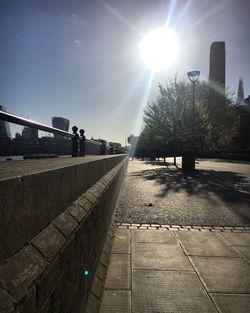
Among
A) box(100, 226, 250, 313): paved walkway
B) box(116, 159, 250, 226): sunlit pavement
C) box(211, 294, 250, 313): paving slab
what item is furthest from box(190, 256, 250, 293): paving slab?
box(116, 159, 250, 226): sunlit pavement

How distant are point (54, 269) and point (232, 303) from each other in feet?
8.25

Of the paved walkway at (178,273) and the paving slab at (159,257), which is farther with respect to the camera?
the paving slab at (159,257)

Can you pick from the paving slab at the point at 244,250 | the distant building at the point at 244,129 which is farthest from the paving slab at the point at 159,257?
the distant building at the point at 244,129

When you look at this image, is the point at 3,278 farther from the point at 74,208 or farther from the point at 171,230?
the point at 171,230

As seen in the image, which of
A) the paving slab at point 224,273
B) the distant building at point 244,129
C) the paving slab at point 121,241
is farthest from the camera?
the distant building at point 244,129

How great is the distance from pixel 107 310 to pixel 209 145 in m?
31.8

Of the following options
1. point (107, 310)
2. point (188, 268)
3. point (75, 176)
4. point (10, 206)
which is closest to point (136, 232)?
point (188, 268)

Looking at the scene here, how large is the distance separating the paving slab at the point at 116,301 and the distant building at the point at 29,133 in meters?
2.15

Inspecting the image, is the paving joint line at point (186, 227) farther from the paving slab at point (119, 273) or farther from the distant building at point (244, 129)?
the distant building at point (244, 129)

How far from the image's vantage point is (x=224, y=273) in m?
4.29

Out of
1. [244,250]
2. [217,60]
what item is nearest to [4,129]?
[244,250]

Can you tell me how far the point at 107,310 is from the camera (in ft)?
11.0

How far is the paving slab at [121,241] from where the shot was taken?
523 cm

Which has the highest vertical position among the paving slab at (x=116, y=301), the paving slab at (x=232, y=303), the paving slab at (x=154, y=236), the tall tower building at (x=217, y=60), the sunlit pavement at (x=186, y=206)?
the tall tower building at (x=217, y=60)
